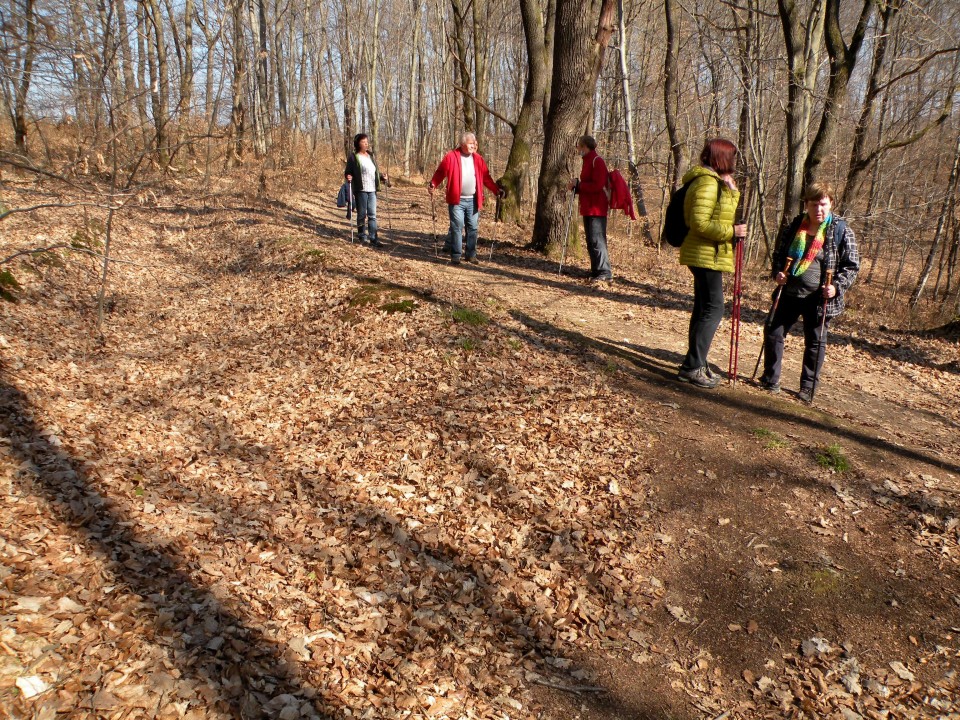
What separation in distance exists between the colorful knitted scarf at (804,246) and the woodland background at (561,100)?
5.10m

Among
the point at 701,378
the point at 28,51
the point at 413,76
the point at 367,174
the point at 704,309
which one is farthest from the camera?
the point at 413,76

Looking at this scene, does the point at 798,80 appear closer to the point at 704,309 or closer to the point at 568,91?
the point at 568,91

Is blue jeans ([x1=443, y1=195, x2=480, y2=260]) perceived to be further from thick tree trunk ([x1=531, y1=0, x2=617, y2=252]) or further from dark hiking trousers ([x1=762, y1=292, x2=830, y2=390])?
dark hiking trousers ([x1=762, y1=292, x2=830, y2=390])

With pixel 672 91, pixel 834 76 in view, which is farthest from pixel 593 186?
pixel 672 91

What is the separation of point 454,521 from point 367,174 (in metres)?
8.66

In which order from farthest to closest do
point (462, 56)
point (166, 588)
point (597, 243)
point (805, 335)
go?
point (462, 56) < point (597, 243) < point (805, 335) < point (166, 588)

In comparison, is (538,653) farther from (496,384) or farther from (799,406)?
(799,406)

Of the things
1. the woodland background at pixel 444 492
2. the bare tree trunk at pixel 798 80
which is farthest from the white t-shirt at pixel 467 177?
the bare tree trunk at pixel 798 80

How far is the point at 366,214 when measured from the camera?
12555 millimetres

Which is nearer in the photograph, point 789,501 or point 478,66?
point 789,501

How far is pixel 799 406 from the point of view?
6.43 m

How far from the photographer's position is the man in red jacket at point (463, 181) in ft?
34.1

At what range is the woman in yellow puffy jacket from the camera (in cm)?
588

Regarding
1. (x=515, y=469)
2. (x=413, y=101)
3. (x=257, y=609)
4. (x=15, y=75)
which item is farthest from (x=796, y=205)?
(x=413, y=101)
